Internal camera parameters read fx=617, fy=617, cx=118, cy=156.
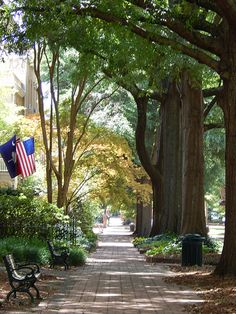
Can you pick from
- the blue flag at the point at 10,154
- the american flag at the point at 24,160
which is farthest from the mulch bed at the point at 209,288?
the blue flag at the point at 10,154

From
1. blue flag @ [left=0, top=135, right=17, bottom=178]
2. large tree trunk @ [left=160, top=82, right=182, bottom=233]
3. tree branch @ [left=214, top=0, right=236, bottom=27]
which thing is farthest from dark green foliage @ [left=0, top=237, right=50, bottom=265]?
large tree trunk @ [left=160, top=82, right=182, bottom=233]

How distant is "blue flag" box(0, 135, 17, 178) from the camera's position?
2242 centimetres

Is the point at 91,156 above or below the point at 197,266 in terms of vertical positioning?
above

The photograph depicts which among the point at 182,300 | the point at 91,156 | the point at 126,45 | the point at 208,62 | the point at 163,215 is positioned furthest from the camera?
the point at 91,156

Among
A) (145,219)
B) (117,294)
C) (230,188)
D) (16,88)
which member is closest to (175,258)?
(230,188)

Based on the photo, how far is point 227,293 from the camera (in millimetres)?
11422

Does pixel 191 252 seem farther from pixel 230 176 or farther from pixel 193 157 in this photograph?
pixel 193 157

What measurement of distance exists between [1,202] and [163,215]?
Result: 10174 mm

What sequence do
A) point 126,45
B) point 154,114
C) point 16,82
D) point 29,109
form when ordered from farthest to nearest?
point 29,109, point 16,82, point 154,114, point 126,45

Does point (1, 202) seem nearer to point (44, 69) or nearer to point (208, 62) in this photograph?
point (208, 62)

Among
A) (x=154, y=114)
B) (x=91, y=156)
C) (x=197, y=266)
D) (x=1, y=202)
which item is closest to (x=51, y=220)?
(x=1, y=202)

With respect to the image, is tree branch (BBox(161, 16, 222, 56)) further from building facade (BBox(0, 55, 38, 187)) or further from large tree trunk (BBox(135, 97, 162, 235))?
building facade (BBox(0, 55, 38, 187))

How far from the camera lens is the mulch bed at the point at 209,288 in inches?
386

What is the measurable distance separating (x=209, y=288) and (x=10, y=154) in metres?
12.0
